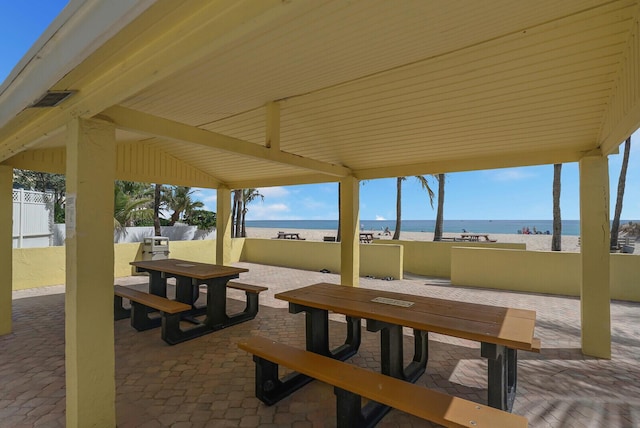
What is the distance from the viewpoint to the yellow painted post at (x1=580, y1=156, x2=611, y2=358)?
3934 mm

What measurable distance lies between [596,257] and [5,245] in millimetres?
8149

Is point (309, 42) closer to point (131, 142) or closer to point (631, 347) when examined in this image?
point (131, 142)

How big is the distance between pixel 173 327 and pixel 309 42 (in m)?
3.93

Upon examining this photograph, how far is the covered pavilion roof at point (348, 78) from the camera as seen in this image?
1.51m

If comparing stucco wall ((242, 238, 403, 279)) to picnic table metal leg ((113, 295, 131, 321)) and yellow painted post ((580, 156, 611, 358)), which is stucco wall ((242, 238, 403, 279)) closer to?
yellow painted post ((580, 156, 611, 358))

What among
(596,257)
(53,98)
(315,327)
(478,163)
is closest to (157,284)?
(315,327)

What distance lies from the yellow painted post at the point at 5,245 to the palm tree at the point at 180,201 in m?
13.7

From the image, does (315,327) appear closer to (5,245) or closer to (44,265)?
(5,245)

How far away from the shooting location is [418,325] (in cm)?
254

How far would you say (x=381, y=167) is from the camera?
607 cm

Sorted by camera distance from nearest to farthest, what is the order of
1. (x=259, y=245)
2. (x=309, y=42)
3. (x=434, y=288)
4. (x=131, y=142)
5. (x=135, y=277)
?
(x=309, y=42) < (x=131, y=142) < (x=434, y=288) < (x=135, y=277) < (x=259, y=245)

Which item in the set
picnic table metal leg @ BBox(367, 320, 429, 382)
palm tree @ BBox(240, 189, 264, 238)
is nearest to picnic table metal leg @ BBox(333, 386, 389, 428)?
picnic table metal leg @ BBox(367, 320, 429, 382)

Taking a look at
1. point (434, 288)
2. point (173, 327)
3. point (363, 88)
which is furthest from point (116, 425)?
point (434, 288)

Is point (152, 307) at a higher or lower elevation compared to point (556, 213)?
lower
